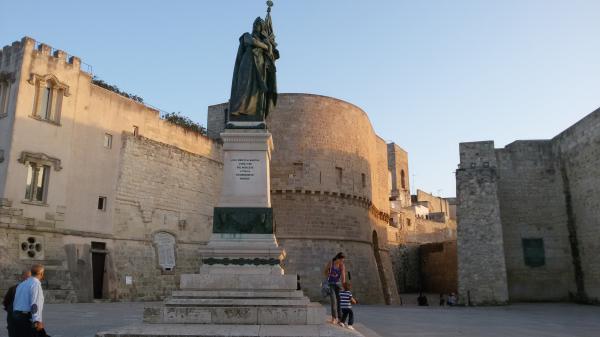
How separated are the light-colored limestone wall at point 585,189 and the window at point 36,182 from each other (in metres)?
21.2

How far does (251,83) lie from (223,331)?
466 cm

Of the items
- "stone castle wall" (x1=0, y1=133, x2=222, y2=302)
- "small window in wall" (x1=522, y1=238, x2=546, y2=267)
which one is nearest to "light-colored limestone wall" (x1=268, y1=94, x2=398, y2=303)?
"stone castle wall" (x1=0, y1=133, x2=222, y2=302)

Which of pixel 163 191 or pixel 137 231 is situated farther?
pixel 163 191

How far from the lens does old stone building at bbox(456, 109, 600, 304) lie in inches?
774

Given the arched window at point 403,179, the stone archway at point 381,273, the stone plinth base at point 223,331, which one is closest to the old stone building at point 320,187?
the stone archway at point 381,273

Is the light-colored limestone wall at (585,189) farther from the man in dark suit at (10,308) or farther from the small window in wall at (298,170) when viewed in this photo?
the man in dark suit at (10,308)

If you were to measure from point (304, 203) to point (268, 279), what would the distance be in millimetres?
17972

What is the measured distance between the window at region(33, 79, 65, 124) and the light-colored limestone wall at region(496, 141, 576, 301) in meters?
19.2

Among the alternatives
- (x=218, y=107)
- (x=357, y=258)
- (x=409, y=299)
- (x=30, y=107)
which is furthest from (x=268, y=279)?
(x=409, y=299)

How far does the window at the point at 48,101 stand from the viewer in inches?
682

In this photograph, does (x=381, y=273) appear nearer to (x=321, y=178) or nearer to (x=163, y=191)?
(x=321, y=178)

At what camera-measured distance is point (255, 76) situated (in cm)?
892

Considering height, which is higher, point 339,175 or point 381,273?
point 339,175

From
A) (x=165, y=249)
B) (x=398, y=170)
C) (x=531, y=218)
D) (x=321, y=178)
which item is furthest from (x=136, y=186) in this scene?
(x=398, y=170)
